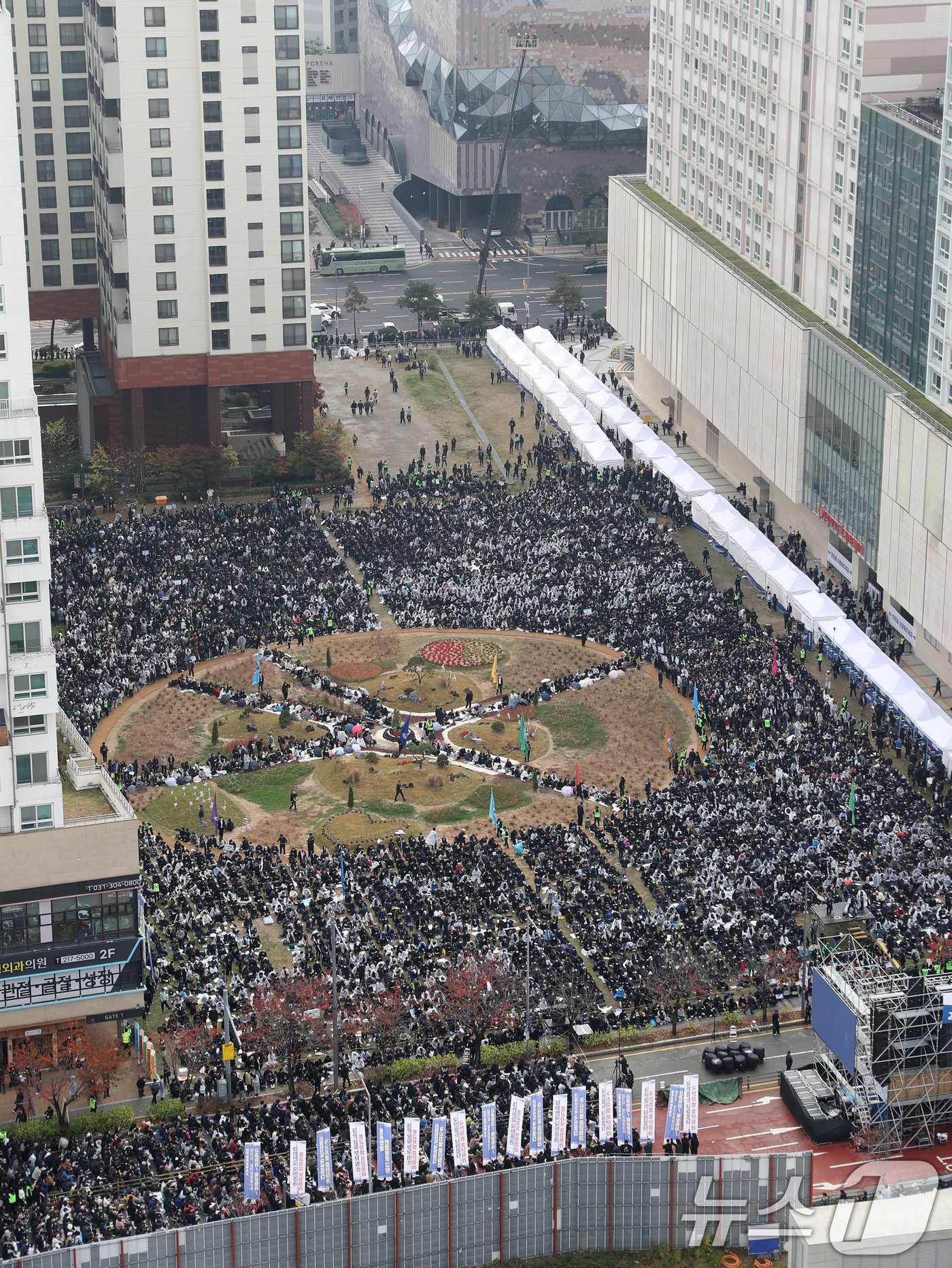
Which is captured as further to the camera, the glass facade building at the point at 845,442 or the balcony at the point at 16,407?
the glass facade building at the point at 845,442

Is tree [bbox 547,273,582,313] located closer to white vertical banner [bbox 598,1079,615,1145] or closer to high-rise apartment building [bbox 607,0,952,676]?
high-rise apartment building [bbox 607,0,952,676]

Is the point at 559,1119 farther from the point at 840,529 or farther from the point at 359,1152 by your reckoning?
the point at 840,529

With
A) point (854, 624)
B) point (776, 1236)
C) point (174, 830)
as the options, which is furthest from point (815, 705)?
point (776, 1236)

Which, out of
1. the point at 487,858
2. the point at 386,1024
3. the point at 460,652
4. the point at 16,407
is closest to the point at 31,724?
the point at 16,407

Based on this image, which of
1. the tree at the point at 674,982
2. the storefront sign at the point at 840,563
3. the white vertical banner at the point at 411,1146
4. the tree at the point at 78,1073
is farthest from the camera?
the storefront sign at the point at 840,563

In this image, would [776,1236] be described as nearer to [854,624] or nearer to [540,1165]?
[540,1165]

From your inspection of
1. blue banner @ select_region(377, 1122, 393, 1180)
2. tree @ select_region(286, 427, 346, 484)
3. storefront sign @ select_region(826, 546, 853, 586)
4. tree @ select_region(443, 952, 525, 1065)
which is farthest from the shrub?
tree @ select_region(286, 427, 346, 484)

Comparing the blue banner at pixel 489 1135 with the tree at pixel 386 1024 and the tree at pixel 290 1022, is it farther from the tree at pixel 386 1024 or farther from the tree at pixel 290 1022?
the tree at pixel 290 1022

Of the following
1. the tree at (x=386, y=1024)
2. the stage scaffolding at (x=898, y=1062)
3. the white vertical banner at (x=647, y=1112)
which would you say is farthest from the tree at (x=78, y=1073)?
the stage scaffolding at (x=898, y=1062)
